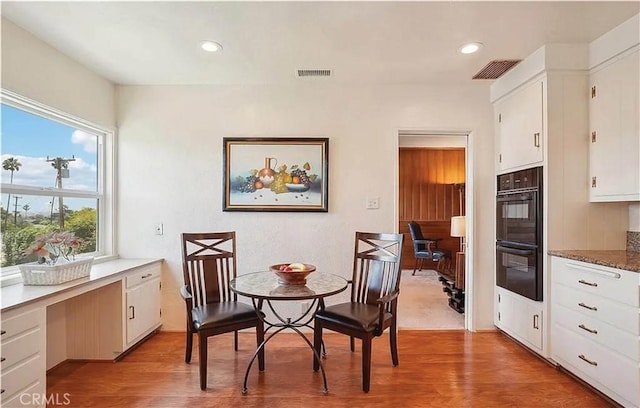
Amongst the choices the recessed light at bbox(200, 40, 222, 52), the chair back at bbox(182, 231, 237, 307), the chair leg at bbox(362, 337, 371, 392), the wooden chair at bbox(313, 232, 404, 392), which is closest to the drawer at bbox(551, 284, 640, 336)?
the wooden chair at bbox(313, 232, 404, 392)

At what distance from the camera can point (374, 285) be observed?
2.73 m

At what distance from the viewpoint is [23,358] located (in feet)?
6.01

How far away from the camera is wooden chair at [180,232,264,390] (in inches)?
88.8

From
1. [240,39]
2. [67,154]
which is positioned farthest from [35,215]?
[240,39]

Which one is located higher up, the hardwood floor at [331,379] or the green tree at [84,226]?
the green tree at [84,226]

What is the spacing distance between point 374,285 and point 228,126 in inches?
81.6

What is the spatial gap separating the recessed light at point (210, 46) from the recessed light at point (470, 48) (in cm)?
187

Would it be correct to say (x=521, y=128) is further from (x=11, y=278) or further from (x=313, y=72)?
(x=11, y=278)

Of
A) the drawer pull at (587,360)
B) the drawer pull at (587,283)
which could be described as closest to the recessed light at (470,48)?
the drawer pull at (587,283)

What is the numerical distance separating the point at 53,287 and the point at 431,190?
6127mm

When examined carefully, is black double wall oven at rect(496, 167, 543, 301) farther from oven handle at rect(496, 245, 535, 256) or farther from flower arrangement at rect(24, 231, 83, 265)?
flower arrangement at rect(24, 231, 83, 265)

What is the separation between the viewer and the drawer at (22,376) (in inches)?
68.6

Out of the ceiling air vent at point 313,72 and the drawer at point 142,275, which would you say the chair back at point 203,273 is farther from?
the ceiling air vent at point 313,72

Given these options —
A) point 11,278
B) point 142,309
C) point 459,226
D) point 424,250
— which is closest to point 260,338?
point 142,309
